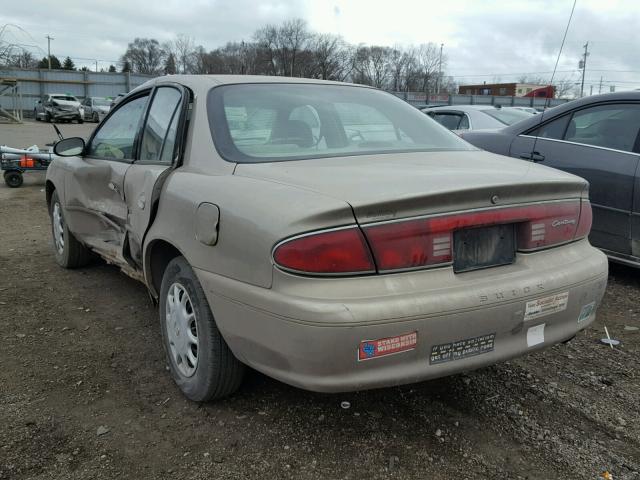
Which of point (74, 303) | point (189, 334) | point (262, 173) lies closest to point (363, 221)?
point (262, 173)

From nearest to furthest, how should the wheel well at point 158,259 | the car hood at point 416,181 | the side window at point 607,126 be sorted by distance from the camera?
the car hood at point 416,181 < the wheel well at point 158,259 < the side window at point 607,126

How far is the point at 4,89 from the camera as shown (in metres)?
31.6

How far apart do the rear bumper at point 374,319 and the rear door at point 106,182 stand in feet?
4.88

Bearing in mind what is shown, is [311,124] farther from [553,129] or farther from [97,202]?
[553,129]

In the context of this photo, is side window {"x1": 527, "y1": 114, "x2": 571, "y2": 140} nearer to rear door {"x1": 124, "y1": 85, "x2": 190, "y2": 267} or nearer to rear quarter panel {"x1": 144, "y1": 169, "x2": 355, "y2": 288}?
rear door {"x1": 124, "y1": 85, "x2": 190, "y2": 267}

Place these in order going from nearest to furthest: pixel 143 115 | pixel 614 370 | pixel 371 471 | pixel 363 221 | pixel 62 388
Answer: pixel 363 221 < pixel 371 471 < pixel 62 388 < pixel 614 370 < pixel 143 115

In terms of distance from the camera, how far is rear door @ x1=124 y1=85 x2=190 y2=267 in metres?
2.99

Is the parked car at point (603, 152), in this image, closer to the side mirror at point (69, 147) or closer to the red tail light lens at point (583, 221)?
the red tail light lens at point (583, 221)

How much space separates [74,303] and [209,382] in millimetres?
2120

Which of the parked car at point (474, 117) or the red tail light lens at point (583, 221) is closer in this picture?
the red tail light lens at point (583, 221)

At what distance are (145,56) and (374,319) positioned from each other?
89.0 m

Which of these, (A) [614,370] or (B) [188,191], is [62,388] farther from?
(A) [614,370]

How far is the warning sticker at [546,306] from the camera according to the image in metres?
2.35

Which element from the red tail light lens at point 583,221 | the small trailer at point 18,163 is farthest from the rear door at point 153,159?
the small trailer at point 18,163
